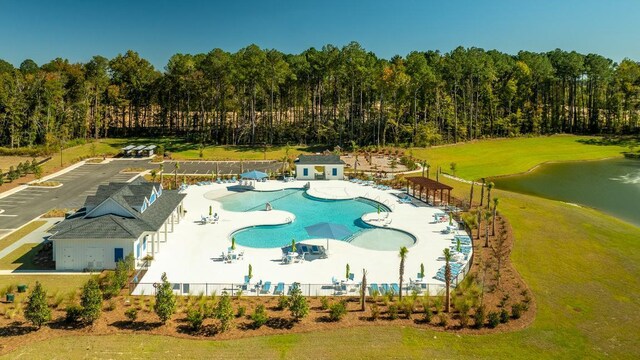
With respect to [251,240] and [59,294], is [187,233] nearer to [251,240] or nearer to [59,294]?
[251,240]

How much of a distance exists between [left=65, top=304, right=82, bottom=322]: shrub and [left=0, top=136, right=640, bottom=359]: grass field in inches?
54.8

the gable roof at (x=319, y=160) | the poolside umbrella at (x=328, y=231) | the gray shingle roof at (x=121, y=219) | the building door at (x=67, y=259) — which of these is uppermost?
the gable roof at (x=319, y=160)

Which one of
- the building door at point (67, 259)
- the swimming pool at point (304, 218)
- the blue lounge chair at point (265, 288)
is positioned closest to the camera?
the blue lounge chair at point (265, 288)

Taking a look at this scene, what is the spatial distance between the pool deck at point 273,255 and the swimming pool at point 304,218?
882 mm

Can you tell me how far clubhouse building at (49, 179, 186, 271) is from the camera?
26.6 m

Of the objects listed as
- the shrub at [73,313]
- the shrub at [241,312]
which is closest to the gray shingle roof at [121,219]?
the shrub at [73,313]

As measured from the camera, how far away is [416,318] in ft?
69.9

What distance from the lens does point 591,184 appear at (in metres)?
53.7

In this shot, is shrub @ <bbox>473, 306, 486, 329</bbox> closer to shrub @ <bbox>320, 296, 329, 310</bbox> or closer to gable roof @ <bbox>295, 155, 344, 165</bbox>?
shrub @ <bbox>320, 296, 329, 310</bbox>

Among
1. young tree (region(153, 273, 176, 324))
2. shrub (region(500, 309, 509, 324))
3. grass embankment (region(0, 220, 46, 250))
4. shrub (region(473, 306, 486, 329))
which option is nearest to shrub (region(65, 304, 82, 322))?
young tree (region(153, 273, 176, 324))

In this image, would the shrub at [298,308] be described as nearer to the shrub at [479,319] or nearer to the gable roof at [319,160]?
the shrub at [479,319]

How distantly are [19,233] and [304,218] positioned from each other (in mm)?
21095

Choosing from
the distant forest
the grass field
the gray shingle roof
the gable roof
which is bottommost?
the grass field

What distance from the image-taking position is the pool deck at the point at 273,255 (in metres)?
26.0
